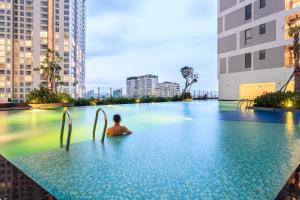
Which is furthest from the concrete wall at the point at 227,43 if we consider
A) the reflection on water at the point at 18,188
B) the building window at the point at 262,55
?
the reflection on water at the point at 18,188

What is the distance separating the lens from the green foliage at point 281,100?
1187 centimetres

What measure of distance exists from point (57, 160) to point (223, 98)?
2784cm

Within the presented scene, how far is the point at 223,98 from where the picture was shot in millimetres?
28484

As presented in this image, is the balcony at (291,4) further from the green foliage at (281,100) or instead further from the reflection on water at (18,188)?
the reflection on water at (18,188)

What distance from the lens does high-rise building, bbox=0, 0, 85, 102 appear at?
67500mm

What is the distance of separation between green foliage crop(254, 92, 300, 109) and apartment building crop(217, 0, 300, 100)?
9631 mm

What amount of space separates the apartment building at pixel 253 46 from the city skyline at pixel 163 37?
1212 inches

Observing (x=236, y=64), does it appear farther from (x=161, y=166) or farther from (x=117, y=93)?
(x=161, y=166)

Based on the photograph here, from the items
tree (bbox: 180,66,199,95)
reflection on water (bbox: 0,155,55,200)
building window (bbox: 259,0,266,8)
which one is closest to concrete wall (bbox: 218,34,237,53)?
building window (bbox: 259,0,266,8)

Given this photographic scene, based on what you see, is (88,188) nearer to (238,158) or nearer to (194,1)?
(238,158)

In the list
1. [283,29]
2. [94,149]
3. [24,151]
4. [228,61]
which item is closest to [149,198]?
[94,149]

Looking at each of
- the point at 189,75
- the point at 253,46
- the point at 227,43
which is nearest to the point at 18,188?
the point at 253,46

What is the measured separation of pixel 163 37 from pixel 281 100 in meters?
79.0

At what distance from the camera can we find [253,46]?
24.2m
